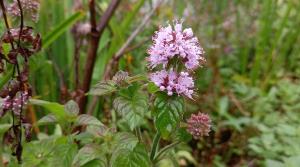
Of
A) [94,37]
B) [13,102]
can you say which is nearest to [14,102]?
[13,102]

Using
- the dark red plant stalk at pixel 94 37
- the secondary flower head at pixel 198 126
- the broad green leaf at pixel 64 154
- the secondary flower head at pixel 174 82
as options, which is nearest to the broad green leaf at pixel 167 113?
the secondary flower head at pixel 174 82

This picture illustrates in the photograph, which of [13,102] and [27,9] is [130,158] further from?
[27,9]

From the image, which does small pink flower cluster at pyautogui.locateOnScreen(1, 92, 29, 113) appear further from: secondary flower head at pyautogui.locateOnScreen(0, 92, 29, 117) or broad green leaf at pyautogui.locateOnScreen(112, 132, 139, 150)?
Result: broad green leaf at pyautogui.locateOnScreen(112, 132, 139, 150)

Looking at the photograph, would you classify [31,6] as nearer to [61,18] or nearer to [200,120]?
[200,120]

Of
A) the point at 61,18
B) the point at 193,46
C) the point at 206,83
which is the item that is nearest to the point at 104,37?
the point at 61,18

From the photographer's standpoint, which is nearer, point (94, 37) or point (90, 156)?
point (90, 156)

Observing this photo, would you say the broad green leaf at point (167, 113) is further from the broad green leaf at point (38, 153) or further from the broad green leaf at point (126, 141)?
the broad green leaf at point (38, 153)
